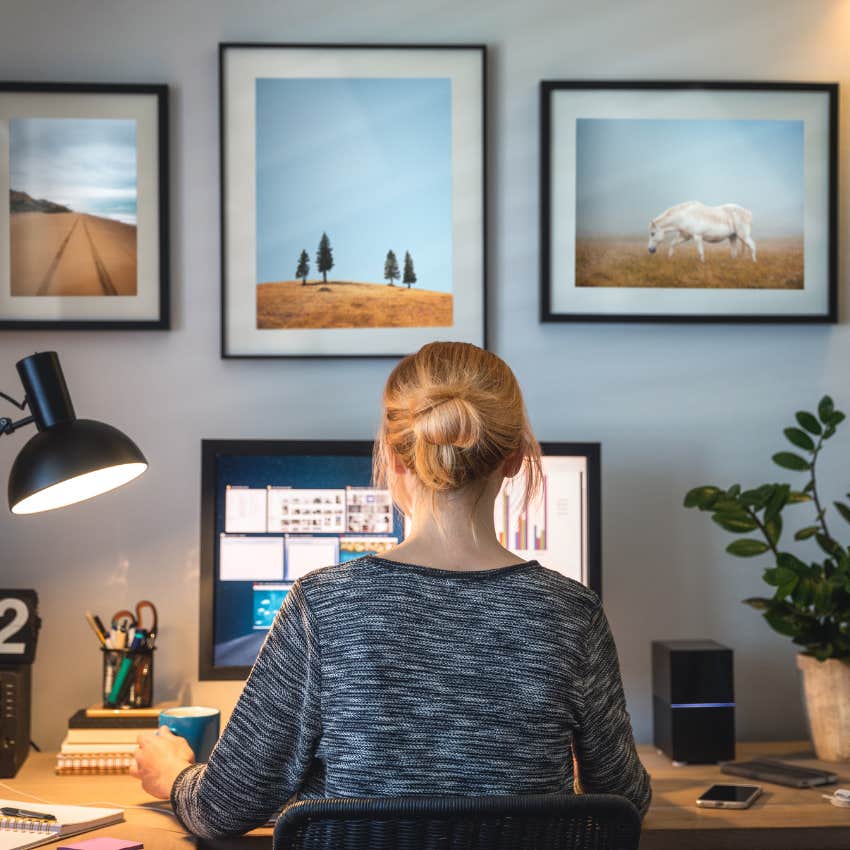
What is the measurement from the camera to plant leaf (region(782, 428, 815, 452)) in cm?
184

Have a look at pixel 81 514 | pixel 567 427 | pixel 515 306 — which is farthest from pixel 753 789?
pixel 81 514

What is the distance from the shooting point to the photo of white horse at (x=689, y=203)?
6.72 feet

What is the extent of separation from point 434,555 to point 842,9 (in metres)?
1.58

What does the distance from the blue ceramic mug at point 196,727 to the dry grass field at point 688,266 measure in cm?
106

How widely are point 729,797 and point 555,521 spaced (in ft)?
1.72

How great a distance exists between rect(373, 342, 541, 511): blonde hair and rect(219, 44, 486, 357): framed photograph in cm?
84

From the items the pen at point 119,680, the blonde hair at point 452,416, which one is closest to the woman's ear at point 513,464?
the blonde hair at point 452,416

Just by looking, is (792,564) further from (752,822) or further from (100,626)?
(100,626)

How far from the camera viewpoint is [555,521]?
183 centimetres

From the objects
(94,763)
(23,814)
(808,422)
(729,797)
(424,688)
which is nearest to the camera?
(424,688)

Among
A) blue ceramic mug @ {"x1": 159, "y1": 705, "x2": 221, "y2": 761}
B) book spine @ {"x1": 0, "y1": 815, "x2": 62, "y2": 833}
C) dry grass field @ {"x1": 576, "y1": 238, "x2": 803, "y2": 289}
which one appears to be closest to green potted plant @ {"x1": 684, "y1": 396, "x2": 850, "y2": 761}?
dry grass field @ {"x1": 576, "y1": 238, "x2": 803, "y2": 289}

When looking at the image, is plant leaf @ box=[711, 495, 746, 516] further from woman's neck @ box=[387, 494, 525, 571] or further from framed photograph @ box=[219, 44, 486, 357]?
woman's neck @ box=[387, 494, 525, 571]

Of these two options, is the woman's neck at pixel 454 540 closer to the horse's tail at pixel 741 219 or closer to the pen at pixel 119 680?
the pen at pixel 119 680

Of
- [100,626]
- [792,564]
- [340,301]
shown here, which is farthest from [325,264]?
[792,564]
